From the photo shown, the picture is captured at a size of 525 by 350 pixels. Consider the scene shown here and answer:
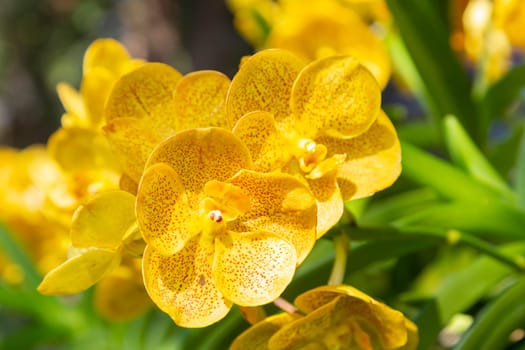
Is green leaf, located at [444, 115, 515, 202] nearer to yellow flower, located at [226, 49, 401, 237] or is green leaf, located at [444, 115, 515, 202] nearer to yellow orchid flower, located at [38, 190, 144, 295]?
yellow flower, located at [226, 49, 401, 237]

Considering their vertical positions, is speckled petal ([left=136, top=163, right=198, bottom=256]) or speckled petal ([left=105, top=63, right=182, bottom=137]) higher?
speckled petal ([left=105, top=63, right=182, bottom=137])

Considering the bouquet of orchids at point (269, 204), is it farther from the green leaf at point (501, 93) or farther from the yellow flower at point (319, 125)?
the green leaf at point (501, 93)

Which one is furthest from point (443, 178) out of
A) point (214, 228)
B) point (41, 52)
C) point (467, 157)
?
point (41, 52)

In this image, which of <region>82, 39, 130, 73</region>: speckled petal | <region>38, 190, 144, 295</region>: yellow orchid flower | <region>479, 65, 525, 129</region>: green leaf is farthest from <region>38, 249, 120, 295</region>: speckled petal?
<region>479, 65, 525, 129</region>: green leaf

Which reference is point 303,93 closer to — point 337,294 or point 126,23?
point 337,294

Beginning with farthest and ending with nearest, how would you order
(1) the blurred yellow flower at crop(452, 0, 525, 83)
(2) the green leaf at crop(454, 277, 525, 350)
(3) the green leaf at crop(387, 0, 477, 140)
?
(1) the blurred yellow flower at crop(452, 0, 525, 83) < (3) the green leaf at crop(387, 0, 477, 140) < (2) the green leaf at crop(454, 277, 525, 350)

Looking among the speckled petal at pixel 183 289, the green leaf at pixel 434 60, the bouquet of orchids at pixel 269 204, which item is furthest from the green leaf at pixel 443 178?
the speckled petal at pixel 183 289
